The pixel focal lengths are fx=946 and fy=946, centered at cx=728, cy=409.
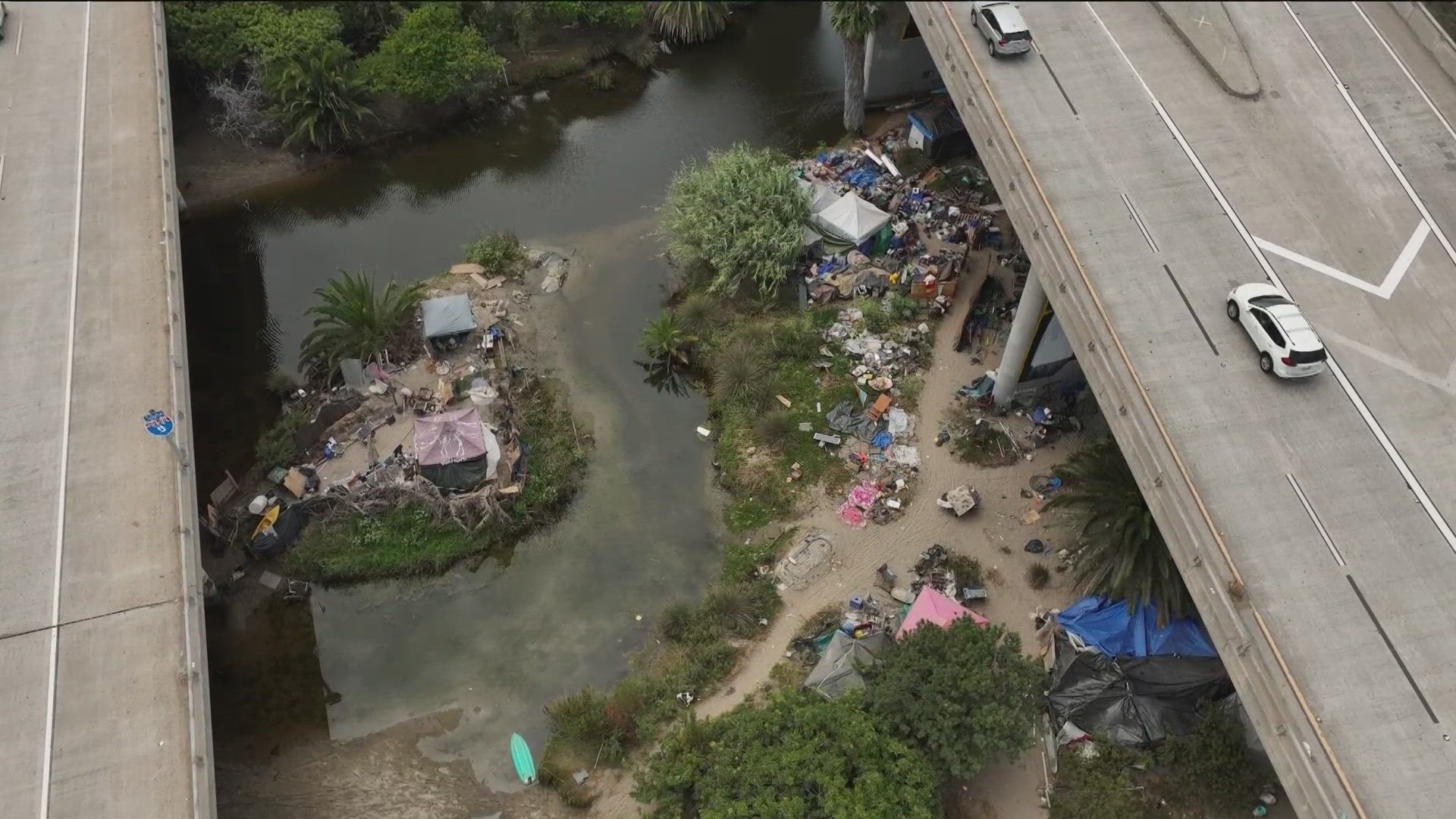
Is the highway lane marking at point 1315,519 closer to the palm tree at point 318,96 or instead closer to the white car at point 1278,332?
the white car at point 1278,332

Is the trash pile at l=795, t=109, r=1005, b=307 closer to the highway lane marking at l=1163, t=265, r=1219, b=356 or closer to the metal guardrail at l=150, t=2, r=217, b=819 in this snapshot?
the highway lane marking at l=1163, t=265, r=1219, b=356

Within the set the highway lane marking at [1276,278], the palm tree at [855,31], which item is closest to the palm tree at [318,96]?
the palm tree at [855,31]

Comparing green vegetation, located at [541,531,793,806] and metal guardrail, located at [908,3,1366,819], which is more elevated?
metal guardrail, located at [908,3,1366,819]

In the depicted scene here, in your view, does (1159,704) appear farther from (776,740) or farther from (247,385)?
(247,385)

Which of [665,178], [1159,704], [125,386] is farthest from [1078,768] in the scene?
[665,178]

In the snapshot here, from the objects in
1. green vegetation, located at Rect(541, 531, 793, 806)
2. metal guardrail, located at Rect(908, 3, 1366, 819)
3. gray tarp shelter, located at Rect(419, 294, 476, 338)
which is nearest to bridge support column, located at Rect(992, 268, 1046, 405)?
metal guardrail, located at Rect(908, 3, 1366, 819)

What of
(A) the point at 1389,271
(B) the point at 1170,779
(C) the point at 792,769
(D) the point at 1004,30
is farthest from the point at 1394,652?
(D) the point at 1004,30

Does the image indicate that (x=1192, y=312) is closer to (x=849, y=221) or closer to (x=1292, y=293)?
(x=1292, y=293)
